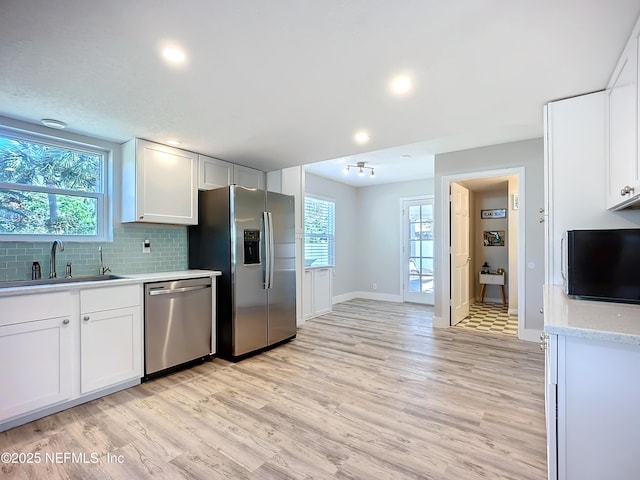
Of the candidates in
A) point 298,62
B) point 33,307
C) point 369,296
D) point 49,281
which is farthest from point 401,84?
point 369,296

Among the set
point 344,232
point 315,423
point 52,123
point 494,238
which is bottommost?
point 315,423

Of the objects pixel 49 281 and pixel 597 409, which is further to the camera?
pixel 49 281

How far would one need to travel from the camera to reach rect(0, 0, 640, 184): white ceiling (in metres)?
1.42

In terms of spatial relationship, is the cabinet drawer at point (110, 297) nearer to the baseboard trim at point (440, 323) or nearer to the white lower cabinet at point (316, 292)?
the white lower cabinet at point (316, 292)

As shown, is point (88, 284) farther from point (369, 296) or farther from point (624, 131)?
point (369, 296)

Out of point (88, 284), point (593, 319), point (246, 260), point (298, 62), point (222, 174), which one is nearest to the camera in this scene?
point (593, 319)

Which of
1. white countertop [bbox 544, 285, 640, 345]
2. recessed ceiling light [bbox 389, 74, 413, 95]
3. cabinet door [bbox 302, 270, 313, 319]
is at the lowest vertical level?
cabinet door [bbox 302, 270, 313, 319]

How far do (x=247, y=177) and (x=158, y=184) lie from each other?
1250mm

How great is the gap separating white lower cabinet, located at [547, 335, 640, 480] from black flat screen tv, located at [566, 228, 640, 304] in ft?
2.75

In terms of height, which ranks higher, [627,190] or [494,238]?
[627,190]

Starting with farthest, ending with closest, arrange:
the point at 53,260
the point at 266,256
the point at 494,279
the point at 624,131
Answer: the point at 494,279 < the point at 266,256 < the point at 53,260 < the point at 624,131

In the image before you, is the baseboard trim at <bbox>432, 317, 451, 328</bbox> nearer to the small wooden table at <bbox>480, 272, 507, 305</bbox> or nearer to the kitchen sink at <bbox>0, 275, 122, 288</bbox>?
the small wooden table at <bbox>480, 272, 507, 305</bbox>

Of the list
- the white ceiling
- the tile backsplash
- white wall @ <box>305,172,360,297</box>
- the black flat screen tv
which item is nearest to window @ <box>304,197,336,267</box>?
white wall @ <box>305,172,360,297</box>

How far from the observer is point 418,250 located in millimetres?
6398
